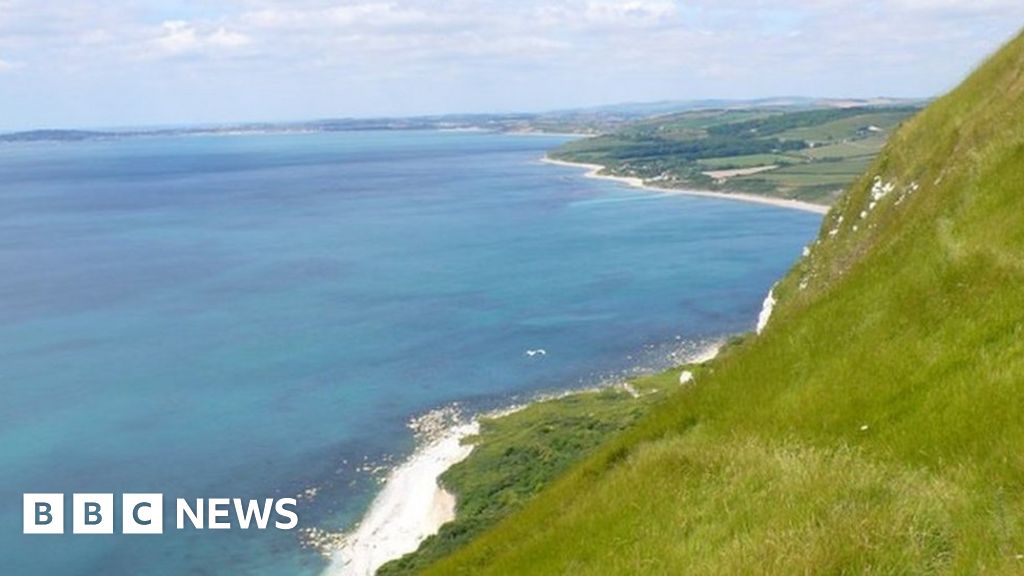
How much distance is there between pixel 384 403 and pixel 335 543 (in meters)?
28.2

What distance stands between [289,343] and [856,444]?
97.8 m

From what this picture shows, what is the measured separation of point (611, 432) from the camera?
211 feet

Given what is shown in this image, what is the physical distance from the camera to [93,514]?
223 feet

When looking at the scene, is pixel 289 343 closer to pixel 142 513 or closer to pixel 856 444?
pixel 142 513

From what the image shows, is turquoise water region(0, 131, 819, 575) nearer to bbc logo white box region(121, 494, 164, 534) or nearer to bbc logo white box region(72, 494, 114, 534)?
bbc logo white box region(121, 494, 164, 534)

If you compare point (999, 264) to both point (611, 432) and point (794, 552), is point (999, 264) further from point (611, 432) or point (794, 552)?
point (611, 432)

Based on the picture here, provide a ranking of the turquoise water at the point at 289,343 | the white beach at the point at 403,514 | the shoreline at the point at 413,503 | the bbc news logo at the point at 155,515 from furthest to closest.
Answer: the turquoise water at the point at 289,343
the bbc news logo at the point at 155,515
the shoreline at the point at 413,503
the white beach at the point at 403,514

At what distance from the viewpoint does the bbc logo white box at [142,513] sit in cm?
6246

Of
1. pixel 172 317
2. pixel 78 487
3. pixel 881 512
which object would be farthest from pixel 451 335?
pixel 881 512

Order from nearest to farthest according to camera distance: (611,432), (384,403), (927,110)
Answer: (927,110), (611,432), (384,403)

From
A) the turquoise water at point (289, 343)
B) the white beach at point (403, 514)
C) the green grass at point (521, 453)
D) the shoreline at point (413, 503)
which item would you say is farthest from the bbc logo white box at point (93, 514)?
the green grass at point (521, 453)

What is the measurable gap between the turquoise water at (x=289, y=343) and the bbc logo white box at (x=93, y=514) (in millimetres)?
915

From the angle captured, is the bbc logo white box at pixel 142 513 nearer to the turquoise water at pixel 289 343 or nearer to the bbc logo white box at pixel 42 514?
the turquoise water at pixel 289 343

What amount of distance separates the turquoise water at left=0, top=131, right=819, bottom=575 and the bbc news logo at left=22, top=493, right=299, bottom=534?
90 cm
